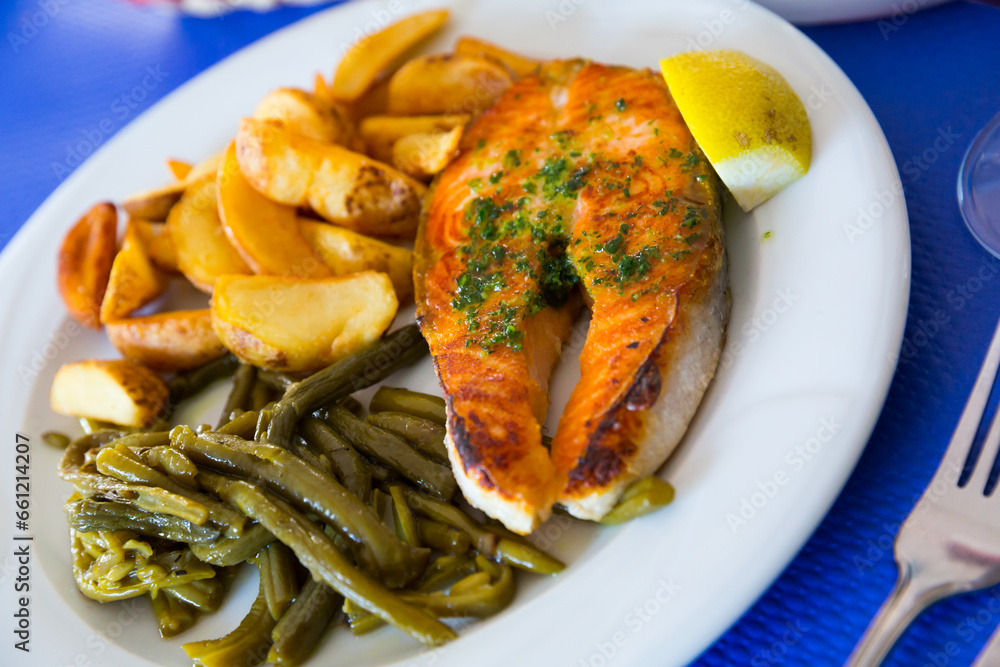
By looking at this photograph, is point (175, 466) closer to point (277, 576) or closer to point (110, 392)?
point (277, 576)

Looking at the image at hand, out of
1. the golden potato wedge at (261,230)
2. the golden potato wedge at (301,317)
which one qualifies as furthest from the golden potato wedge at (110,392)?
the golden potato wedge at (261,230)

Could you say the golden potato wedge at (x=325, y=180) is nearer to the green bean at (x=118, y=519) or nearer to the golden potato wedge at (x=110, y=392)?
the golden potato wedge at (x=110, y=392)

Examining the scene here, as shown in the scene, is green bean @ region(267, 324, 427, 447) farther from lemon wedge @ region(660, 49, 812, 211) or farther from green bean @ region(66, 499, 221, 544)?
lemon wedge @ region(660, 49, 812, 211)

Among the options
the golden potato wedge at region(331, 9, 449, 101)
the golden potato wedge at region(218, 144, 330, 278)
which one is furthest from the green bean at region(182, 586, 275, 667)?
the golden potato wedge at region(331, 9, 449, 101)

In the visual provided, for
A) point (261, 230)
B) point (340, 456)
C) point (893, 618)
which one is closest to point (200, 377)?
point (261, 230)

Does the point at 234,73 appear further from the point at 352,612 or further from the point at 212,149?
the point at 352,612

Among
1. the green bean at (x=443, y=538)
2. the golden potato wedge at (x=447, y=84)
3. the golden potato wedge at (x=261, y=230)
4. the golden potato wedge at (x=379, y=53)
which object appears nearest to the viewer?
the green bean at (x=443, y=538)
